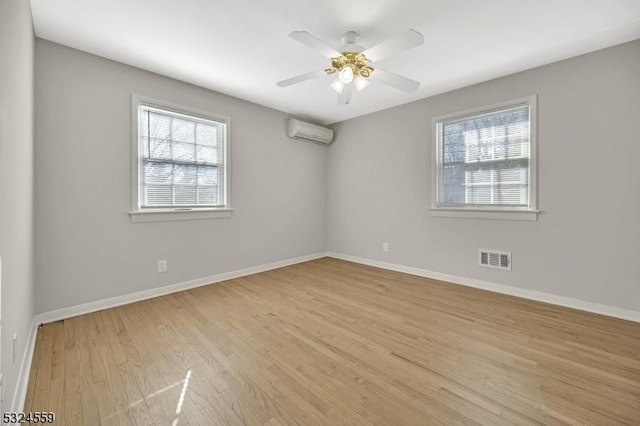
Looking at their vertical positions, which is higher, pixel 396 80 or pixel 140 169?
pixel 396 80

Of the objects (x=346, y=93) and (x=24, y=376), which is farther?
(x=346, y=93)

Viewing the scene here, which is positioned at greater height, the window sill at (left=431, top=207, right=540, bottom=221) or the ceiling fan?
the ceiling fan

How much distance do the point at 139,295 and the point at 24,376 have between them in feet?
4.52

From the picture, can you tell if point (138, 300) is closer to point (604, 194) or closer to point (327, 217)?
point (327, 217)

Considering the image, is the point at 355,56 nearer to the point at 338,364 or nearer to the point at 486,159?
the point at 486,159

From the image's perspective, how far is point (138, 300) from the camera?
2912 millimetres

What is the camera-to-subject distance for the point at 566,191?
2775 mm

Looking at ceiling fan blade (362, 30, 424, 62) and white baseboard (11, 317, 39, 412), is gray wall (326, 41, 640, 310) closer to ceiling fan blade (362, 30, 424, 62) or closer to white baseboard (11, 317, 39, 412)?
ceiling fan blade (362, 30, 424, 62)

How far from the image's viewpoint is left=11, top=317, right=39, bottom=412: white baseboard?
1.37m

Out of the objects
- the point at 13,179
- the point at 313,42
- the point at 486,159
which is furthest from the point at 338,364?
the point at 486,159

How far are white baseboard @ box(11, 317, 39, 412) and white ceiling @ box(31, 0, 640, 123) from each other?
8.03 feet

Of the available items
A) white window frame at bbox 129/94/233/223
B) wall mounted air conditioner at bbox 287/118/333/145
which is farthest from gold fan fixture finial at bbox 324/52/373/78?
wall mounted air conditioner at bbox 287/118/333/145

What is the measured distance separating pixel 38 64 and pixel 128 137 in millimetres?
824

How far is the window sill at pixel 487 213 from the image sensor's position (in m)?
2.99
